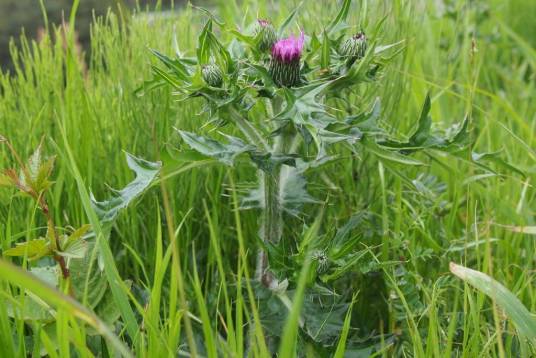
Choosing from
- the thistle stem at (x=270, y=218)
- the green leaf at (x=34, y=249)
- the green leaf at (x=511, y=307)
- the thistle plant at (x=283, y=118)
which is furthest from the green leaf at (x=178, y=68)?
the green leaf at (x=511, y=307)

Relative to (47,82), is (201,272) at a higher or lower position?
lower

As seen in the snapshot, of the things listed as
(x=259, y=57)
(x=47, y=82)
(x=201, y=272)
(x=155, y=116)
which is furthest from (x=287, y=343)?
(x=47, y=82)

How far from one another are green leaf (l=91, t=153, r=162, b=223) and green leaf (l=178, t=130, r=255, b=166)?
0.07 meters

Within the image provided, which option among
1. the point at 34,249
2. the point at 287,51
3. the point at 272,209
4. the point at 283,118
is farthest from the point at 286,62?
the point at 34,249

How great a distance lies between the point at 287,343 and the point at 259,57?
65cm

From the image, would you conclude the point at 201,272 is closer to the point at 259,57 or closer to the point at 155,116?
the point at 155,116

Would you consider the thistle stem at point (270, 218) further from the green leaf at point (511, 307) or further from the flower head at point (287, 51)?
the green leaf at point (511, 307)

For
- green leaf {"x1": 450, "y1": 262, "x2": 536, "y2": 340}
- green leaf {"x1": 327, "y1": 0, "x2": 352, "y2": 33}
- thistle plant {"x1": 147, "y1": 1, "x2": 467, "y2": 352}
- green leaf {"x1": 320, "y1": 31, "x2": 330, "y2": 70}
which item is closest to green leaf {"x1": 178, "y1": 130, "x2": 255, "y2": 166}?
thistle plant {"x1": 147, "y1": 1, "x2": 467, "y2": 352}

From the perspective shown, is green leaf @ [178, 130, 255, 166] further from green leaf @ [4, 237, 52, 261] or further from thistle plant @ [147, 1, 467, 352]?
green leaf @ [4, 237, 52, 261]

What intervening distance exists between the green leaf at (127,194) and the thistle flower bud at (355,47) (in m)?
0.43

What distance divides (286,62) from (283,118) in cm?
13

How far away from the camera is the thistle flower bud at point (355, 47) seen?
Result: 4.47 feet

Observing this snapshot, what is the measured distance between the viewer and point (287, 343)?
861 millimetres

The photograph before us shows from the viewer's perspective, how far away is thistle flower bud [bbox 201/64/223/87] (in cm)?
129
